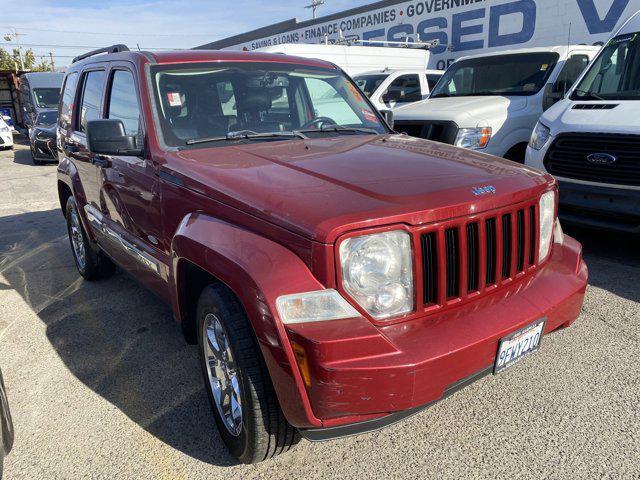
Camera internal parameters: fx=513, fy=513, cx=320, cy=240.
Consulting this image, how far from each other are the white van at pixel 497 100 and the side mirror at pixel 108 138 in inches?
160

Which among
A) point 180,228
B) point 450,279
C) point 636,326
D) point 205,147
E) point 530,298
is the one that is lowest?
point 636,326

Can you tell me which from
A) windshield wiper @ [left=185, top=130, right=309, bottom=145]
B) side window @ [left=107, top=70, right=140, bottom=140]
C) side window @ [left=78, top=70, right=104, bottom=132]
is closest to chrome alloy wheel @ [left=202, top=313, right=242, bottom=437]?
windshield wiper @ [left=185, top=130, right=309, bottom=145]

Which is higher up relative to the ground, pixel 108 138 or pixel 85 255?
pixel 108 138

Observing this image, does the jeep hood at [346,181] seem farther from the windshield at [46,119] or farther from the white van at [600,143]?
the windshield at [46,119]

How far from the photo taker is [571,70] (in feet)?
Answer: 22.0

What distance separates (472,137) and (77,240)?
435cm

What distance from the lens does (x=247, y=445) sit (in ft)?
7.15

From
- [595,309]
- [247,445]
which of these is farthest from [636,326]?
[247,445]

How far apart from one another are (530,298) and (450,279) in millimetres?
432

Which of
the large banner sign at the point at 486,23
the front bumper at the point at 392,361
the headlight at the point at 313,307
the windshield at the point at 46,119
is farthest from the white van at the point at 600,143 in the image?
the windshield at the point at 46,119

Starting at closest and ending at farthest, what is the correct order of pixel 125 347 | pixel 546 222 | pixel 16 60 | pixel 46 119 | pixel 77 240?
pixel 546 222 < pixel 125 347 < pixel 77 240 < pixel 46 119 < pixel 16 60

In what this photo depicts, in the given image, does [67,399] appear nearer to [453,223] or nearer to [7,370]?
[7,370]

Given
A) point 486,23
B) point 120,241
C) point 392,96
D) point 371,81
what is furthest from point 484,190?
point 486,23

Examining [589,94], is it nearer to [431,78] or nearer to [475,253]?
[475,253]
